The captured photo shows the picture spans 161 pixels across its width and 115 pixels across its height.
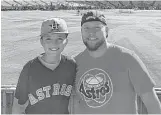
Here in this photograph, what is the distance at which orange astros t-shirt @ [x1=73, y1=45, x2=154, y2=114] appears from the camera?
193 cm

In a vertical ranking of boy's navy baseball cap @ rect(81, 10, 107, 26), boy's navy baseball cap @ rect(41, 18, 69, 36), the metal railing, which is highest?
boy's navy baseball cap @ rect(81, 10, 107, 26)

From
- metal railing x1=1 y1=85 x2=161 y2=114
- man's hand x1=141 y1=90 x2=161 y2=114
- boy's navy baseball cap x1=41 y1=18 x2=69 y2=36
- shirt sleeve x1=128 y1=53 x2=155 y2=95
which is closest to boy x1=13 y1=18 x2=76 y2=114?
boy's navy baseball cap x1=41 y1=18 x2=69 y2=36

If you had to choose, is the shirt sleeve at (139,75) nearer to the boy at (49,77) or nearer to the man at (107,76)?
the man at (107,76)

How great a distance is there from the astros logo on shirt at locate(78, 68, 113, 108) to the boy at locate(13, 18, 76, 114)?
96 millimetres

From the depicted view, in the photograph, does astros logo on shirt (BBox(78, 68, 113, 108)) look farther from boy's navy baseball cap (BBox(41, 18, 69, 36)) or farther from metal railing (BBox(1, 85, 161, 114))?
metal railing (BBox(1, 85, 161, 114))

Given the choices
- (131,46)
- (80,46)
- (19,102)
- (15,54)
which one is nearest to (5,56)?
(15,54)

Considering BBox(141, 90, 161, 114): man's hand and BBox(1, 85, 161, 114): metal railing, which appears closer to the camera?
BBox(141, 90, 161, 114): man's hand

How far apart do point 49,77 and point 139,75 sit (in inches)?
23.3

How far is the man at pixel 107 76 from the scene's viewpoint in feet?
6.32

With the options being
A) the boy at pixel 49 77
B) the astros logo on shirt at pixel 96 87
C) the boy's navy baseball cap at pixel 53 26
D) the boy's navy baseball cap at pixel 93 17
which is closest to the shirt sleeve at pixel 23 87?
the boy at pixel 49 77

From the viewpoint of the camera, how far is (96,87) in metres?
1.99

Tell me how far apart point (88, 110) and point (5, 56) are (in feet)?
23.2

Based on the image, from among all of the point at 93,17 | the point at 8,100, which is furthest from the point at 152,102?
the point at 8,100

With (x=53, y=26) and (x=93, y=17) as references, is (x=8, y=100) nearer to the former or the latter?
(x=53, y=26)
